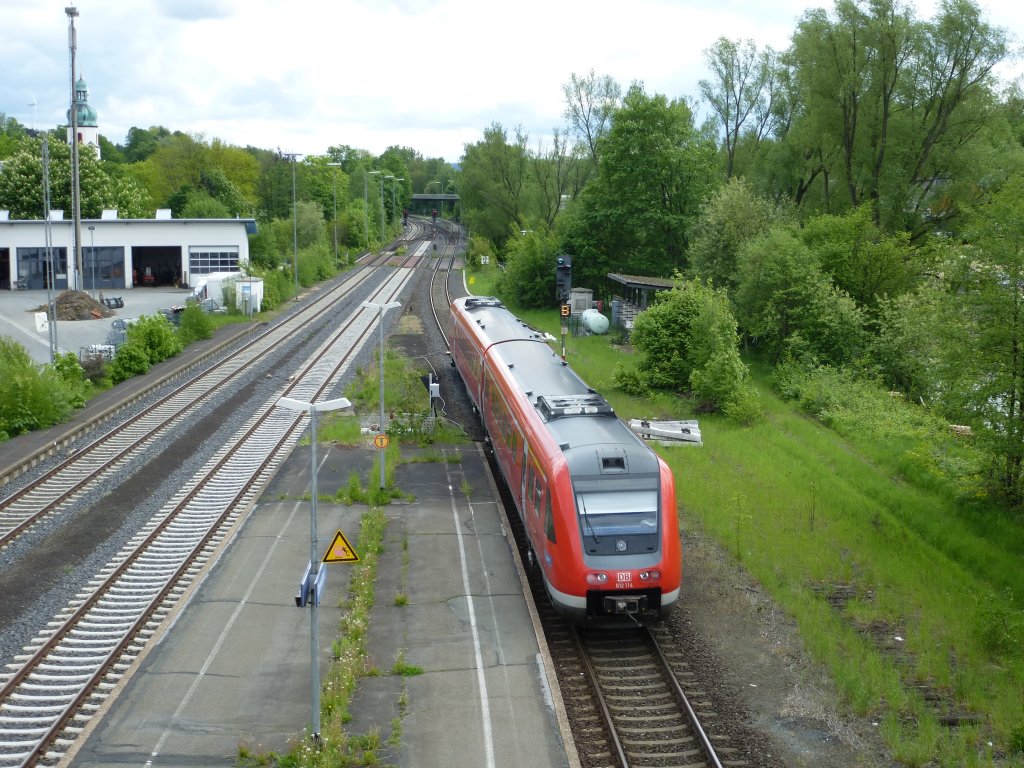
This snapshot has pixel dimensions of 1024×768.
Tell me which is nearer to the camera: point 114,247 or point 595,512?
point 595,512

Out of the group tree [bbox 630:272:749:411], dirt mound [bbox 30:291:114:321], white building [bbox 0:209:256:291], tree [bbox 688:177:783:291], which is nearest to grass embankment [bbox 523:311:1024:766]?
tree [bbox 630:272:749:411]

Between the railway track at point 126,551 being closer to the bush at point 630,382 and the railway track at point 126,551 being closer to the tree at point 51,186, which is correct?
the bush at point 630,382

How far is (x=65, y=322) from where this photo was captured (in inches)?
1879

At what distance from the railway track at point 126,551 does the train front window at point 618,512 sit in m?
6.52

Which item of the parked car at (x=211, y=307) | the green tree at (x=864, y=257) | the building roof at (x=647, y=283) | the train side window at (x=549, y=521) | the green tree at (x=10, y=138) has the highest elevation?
the green tree at (x=10, y=138)

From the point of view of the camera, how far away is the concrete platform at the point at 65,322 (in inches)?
1619

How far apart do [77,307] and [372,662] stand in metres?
42.2

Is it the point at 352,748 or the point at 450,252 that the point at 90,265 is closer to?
the point at 450,252

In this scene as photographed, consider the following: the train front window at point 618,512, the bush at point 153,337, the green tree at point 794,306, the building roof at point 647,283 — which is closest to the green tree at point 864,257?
the green tree at point 794,306

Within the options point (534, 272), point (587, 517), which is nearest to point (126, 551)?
point (587, 517)

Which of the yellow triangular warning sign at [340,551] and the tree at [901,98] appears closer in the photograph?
the yellow triangular warning sign at [340,551]

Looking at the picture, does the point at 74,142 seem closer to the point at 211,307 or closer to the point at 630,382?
the point at 211,307

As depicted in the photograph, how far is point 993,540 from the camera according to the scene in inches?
738

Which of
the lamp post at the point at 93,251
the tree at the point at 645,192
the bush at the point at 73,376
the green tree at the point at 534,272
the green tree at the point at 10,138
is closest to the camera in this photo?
the bush at the point at 73,376
